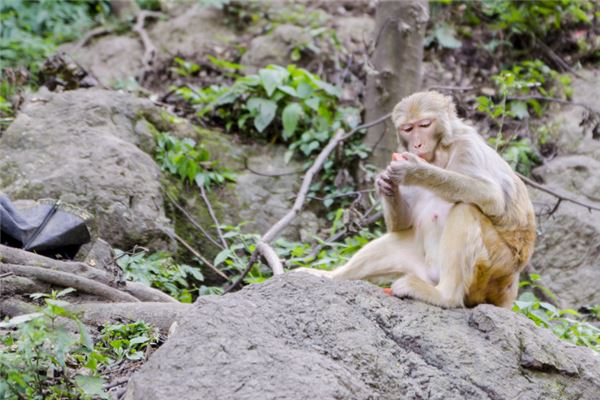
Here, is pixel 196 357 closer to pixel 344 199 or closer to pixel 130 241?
pixel 130 241

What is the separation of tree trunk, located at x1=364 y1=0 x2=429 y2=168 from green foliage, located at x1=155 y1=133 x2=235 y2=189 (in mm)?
1865

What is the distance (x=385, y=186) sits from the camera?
5605 mm

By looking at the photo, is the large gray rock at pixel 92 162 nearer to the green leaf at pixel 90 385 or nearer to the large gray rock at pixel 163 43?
the green leaf at pixel 90 385

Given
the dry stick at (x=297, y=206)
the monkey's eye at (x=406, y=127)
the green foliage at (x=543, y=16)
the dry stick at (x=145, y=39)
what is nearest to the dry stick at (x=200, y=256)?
the dry stick at (x=297, y=206)

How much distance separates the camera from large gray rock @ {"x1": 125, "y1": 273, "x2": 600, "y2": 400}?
3.86 meters

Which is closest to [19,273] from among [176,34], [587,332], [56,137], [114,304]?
[114,304]

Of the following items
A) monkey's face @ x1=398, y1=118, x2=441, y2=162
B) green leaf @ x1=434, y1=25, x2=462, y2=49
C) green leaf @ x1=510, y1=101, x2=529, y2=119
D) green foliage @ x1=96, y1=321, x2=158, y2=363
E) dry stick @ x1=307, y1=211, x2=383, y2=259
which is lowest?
dry stick @ x1=307, y1=211, x2=383, y2=259

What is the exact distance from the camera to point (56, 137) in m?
7.90

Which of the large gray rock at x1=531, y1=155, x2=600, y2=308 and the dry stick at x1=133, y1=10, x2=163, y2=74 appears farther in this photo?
the dry stick at x1=133, y1=10, x2=163, y2=74

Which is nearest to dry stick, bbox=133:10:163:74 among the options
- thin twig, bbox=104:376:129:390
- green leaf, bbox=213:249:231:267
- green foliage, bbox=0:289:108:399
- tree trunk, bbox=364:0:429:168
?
tree trunk, bbox=364:0:429:168

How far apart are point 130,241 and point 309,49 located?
4.79 metres

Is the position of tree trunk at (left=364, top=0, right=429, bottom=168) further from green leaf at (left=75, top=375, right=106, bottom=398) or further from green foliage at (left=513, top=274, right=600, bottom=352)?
green leaf at (left=75, top=375, right=106, bottom=398)

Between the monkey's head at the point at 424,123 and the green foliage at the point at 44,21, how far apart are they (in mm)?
7562

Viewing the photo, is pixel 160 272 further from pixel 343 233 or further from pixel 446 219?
pixel 446 219
